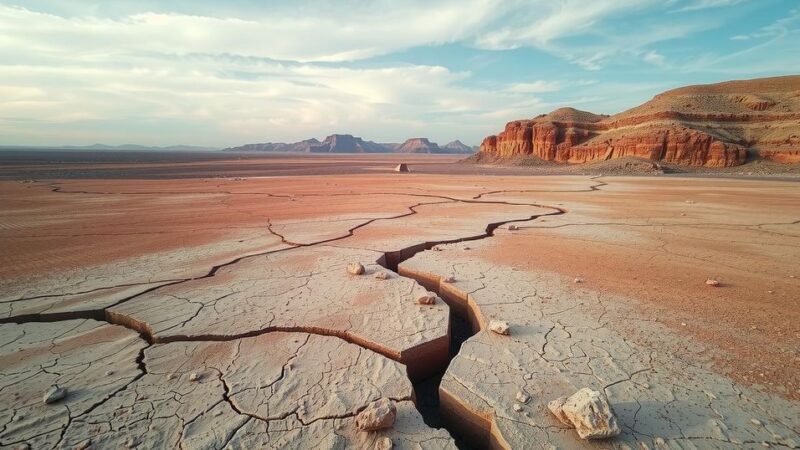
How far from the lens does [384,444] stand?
147 cm

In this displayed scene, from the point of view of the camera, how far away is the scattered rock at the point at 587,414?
145 cm

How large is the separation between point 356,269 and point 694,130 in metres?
32.3

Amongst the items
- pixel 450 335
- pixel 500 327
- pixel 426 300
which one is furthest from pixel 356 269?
pixel 500 327

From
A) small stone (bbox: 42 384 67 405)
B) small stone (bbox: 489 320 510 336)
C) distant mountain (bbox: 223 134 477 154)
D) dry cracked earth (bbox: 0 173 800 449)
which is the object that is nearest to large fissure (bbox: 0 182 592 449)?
dry cracked earth (bbox: 0 173 800 449)

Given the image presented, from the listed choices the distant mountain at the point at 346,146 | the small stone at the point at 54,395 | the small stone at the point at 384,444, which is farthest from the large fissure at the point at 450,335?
the distant mountain at the point at 346,146

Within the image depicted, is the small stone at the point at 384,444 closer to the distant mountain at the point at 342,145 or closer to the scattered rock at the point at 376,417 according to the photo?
the scattered rock at the point at 376,417

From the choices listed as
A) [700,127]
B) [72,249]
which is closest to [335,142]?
[700,127]

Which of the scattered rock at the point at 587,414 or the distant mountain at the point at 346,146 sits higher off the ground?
the distant mountain at the point at 346,146

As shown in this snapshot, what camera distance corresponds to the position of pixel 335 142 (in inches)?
6329

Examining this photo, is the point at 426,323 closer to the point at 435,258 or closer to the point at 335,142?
the point at 435,258

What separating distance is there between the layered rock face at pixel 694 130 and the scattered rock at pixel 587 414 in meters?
31.0

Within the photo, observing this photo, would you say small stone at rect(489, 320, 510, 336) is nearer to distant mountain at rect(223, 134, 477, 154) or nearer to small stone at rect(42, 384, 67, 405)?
small stone at rect(42, 384, 67, 405)

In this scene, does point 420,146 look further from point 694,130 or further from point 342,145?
point 694,130

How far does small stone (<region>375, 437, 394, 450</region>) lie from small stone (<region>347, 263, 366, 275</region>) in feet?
6.86
